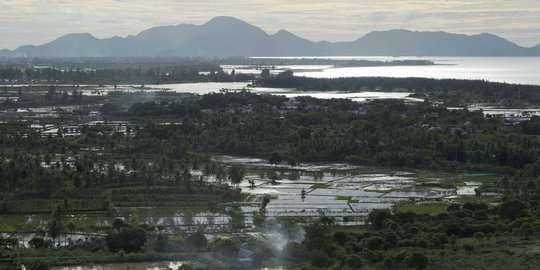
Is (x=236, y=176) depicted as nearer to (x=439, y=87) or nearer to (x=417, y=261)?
(x=417, y=261)

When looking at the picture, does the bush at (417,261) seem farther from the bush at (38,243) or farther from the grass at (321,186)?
the grass at (321,186)

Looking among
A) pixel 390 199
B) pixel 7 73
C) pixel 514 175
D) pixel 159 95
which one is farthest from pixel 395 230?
pixel 7 73

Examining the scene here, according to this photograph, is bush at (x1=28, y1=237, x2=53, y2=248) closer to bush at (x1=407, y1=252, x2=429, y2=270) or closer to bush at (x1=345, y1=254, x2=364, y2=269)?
bush at (x1=345, y1=254, x2=364, y2=269)

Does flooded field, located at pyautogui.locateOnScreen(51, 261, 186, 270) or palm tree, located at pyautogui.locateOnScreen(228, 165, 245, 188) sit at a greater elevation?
palm tree, located at pyautogui.locateOnScreen(228, 165, 245, 188)

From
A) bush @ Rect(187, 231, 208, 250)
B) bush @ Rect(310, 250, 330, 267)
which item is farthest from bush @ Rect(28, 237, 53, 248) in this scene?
bush @ Rect(310, 250, 330, 267)

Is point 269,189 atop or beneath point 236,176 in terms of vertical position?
beneath

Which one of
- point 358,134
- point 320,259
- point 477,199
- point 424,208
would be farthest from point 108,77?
point 320,259
